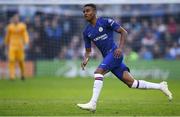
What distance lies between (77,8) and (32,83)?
636cm

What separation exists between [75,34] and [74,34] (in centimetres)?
7

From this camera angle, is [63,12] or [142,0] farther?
[63,12]

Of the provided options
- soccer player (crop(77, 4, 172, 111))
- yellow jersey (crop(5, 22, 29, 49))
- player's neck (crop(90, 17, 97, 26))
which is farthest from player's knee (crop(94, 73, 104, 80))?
yellow jersey (crop(5, 22, 29, 49))

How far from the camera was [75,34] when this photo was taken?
31516 millimetres

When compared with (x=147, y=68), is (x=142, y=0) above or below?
above

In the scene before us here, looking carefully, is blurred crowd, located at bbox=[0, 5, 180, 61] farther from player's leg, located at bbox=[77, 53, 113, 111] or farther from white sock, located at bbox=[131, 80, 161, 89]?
player's leg, located at bbox=[77, 53, 113, 111]

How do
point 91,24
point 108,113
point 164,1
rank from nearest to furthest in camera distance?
point 108,113
point 91,24
point 164,1

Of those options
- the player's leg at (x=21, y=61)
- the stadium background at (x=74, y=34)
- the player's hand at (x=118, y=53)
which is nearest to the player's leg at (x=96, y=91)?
the player's hand at (x=118, y=53)

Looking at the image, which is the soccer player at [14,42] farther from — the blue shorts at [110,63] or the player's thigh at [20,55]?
the blue shorts at [110,63]

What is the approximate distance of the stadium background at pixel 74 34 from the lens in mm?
31266

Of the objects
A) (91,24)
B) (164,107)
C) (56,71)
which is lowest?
(56,71)

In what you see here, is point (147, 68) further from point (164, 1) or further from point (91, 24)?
point (91, 24)

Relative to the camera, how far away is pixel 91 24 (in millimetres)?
14367

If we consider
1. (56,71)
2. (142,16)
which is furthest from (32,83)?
(142,16)
